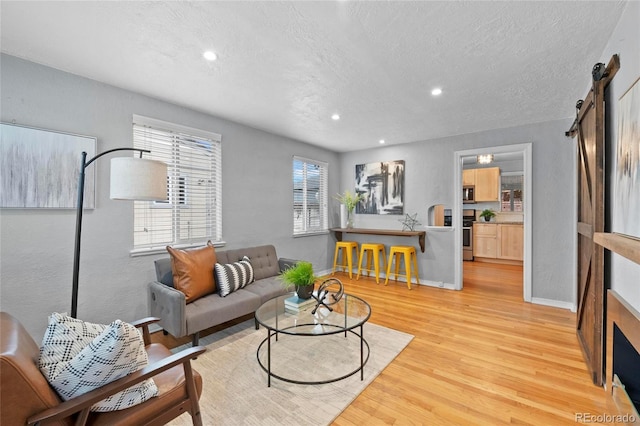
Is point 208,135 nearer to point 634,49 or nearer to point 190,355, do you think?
point 190,355

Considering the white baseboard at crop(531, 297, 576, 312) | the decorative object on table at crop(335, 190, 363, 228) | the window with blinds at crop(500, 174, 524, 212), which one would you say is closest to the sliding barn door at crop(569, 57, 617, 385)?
the white baseboard at crop(531, 297, 576, 312)

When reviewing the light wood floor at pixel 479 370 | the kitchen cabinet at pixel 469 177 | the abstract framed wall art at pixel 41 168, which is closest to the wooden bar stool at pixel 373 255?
the light wood floor at pixel 479 370

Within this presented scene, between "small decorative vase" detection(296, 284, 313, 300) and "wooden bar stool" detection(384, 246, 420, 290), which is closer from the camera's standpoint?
"small decorative vase" detection(296, 284, 313, 300)

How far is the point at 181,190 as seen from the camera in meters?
3.38

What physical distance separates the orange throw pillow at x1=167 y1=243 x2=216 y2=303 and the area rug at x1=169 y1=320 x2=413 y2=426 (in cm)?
52

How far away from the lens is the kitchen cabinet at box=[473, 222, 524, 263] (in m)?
6.52

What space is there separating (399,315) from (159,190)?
3.00 meters

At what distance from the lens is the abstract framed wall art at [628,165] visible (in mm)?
1440

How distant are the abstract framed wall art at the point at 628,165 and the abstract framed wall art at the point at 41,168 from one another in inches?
157

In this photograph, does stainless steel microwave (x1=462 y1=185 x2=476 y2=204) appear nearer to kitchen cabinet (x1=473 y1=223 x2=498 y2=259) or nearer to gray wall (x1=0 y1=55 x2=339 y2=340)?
kitchen cabinet (x1=473 y1=223 x2=498 y2=259)

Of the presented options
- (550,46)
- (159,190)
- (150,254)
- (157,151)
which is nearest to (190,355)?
(159,190)

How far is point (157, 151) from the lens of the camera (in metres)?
3.17

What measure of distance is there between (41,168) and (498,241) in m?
8.13

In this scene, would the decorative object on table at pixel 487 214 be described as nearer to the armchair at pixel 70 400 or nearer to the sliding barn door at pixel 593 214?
the sliding barn door at pixel 593 214
